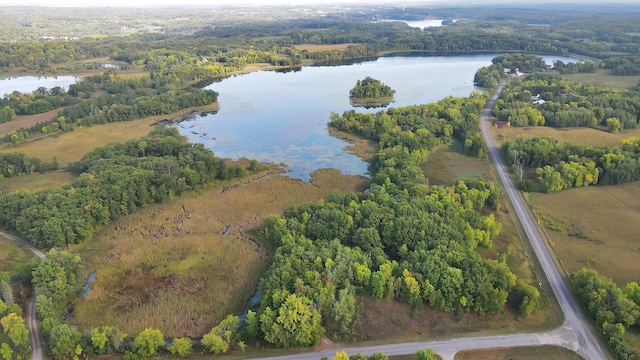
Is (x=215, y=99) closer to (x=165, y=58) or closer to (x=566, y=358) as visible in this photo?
(x=165, y=58)

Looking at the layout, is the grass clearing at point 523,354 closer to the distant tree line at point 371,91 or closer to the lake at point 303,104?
the lake at point 303,104

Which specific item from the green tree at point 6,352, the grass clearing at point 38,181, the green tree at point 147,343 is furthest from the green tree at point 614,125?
the grass clearing at point 38,181

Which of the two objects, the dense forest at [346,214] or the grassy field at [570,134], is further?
the grassy field at [570,134]

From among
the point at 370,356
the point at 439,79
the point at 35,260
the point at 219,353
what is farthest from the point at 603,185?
the point at 439,79

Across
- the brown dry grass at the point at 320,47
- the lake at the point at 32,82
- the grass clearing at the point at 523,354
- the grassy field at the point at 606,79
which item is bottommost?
the grass clearing at the point at 523,354

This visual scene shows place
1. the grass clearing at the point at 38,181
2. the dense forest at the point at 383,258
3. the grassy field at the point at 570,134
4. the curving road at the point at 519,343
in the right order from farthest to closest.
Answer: the grassy field at the point at 570,134 → the grass clearing at the point at 38,181 → the dense forest at the point at 383,258 → the curving road at the point at 519,343

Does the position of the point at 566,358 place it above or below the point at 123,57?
below

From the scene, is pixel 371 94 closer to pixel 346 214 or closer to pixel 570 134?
pixel 570 134

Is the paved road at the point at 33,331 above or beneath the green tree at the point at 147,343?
beneath
